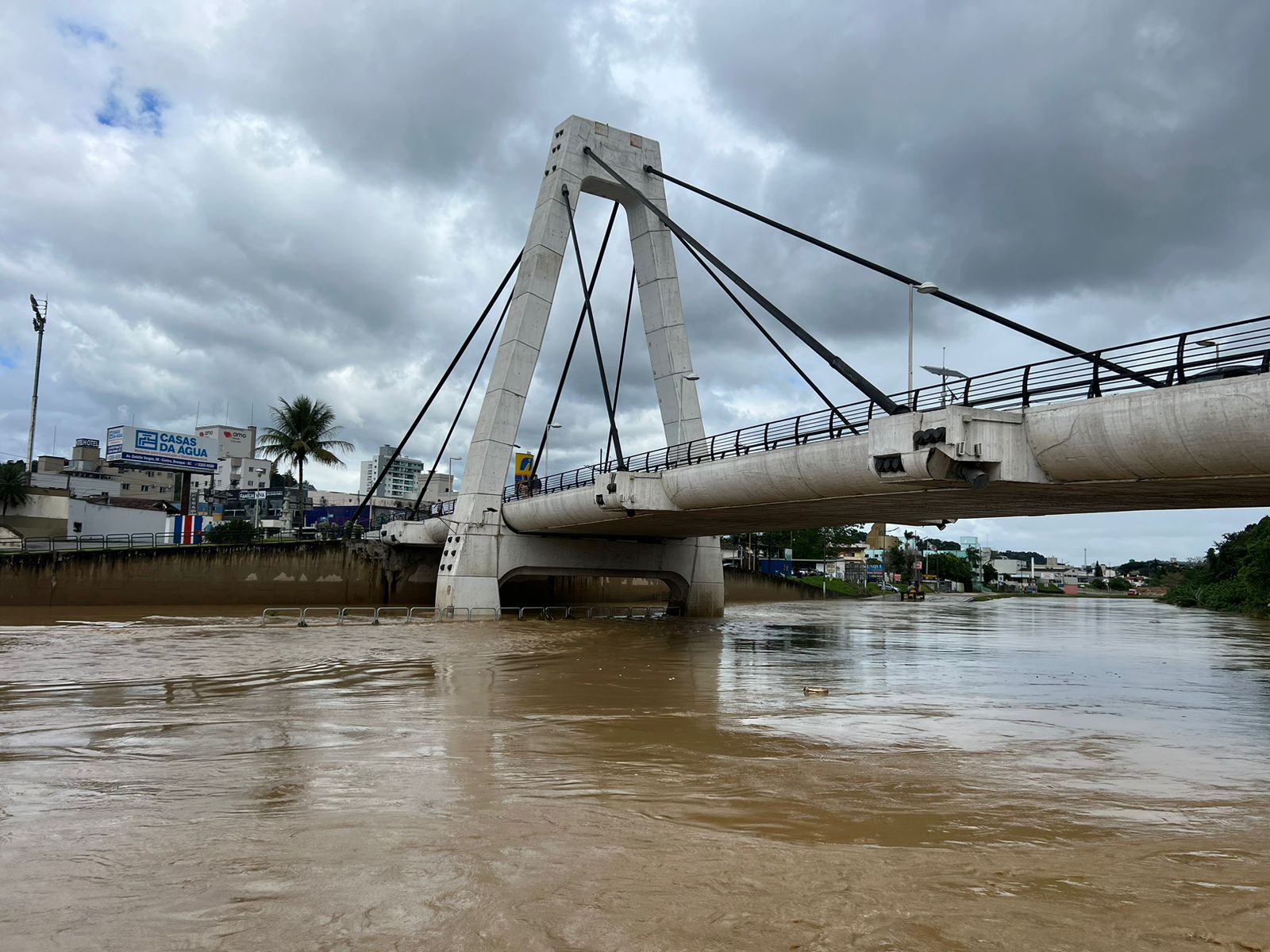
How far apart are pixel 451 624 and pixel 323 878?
31.0 m

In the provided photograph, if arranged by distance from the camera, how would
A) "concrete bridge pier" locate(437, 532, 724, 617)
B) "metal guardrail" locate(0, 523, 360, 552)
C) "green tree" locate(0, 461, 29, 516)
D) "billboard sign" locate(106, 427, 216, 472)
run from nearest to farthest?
"concrete bridge pier" locate(437, 532, 724, 617) → "metal guardrail" locate(0, 523, 360, 552) → "green tree" locate(0, 461, 29, 516) → "billboard sign" locate(106, 427, 216, 472)

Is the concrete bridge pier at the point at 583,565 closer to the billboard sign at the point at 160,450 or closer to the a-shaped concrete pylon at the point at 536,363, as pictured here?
the a-shaped concrete pylon at the point at 536,363

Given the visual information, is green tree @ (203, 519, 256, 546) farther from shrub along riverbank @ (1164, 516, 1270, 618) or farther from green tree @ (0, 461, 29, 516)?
shrub along riverbank @ (1164, 516, 1270, 618)

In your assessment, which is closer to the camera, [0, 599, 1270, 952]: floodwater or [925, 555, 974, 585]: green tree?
[0, 599, 1270, 952]: floodwater

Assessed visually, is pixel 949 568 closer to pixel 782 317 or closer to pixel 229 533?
pixel 229 533

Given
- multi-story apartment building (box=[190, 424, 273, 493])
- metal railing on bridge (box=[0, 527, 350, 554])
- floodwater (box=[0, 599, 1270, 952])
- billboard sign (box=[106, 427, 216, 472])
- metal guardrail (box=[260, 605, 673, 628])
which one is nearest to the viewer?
floodwater (box=[0, 599, 1270, 952])

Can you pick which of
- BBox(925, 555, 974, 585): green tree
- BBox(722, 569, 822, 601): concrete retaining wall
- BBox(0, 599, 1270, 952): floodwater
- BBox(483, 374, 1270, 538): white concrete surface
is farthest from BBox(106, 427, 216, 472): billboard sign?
BBox(925, 555, 974, 585): green tree

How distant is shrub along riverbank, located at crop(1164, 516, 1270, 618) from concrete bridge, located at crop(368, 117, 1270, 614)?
3907 centimetres

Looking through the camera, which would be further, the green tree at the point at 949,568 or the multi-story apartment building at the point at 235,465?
the green tree at the point at 949,568

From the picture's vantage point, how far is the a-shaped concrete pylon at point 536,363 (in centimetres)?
4103

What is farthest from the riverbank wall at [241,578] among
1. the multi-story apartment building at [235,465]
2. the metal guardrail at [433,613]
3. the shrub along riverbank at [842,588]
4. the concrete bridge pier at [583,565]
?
the multi-story apartment building at [235,465]

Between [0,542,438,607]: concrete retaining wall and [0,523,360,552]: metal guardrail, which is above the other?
[0,523,360,552]: metal guardrail

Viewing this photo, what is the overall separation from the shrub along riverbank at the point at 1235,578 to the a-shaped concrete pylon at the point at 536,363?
42.9 metres

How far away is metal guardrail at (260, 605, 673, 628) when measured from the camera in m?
36.9
